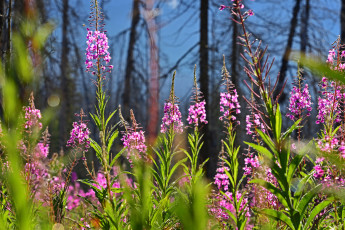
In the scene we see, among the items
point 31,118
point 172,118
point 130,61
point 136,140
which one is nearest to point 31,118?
point 31,118

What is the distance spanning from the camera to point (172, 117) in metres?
4.35

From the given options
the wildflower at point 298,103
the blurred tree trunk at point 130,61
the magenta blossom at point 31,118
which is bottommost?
the magenta blossom at point 31,118

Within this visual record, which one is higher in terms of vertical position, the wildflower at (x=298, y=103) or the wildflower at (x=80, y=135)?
the wildflower at (x=298, y=103)

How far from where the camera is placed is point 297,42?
1423 cm

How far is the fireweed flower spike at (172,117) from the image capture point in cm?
437

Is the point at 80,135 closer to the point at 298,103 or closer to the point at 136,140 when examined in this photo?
the point at 136,140

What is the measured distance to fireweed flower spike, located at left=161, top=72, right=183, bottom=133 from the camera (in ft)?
14.3

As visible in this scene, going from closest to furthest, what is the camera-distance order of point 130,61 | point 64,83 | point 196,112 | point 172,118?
point 172,118, point 196,112, point 130,61, point 64,83

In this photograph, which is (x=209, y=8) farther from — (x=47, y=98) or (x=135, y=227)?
(x=135, y=227)

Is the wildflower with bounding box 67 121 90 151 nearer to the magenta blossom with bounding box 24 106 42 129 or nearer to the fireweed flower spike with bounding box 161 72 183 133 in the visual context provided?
the magenta blossom with bounding box 24 106 42 129

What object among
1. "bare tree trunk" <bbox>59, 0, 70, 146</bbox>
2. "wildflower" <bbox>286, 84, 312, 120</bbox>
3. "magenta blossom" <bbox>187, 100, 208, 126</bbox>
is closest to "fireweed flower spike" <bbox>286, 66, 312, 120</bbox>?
"wildflower" <bbox>286, 84, 312, 120</bbox>

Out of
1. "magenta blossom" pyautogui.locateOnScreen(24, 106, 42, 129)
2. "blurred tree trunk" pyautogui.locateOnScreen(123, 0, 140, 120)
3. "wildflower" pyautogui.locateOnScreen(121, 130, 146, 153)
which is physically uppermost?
"blurred tree trunk" pyautogui.locateOnScreen(123, 0, 140, 120)

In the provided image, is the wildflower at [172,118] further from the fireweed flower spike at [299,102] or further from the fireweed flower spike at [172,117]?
the fireweed flower spike at [299,102]

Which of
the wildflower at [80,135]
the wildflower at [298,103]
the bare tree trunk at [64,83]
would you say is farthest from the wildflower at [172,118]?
the bare tree trunk at [64,83]
